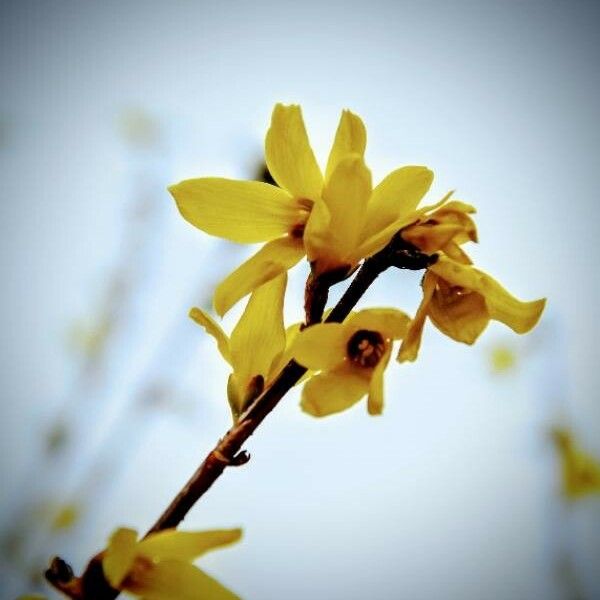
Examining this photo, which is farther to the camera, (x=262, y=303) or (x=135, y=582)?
(x=262, y=303)

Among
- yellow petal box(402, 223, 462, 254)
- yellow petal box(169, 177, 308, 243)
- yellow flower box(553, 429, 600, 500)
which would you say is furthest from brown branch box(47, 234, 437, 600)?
yellow flower box(553, 429, 600, 500)

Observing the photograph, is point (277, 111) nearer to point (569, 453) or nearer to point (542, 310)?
point (542, 310)

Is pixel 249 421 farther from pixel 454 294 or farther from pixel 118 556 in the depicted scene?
pixel 454 294

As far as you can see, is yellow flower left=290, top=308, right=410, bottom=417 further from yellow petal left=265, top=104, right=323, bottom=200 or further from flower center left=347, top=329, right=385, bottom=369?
yellow petal left=265, top=104, right=323, bottom=200

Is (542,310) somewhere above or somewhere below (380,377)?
above

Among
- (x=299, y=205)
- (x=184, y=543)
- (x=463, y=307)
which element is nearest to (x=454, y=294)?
(x=463, y=307)

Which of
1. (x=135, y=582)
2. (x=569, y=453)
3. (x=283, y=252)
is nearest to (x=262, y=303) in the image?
(x=283, y=252)
